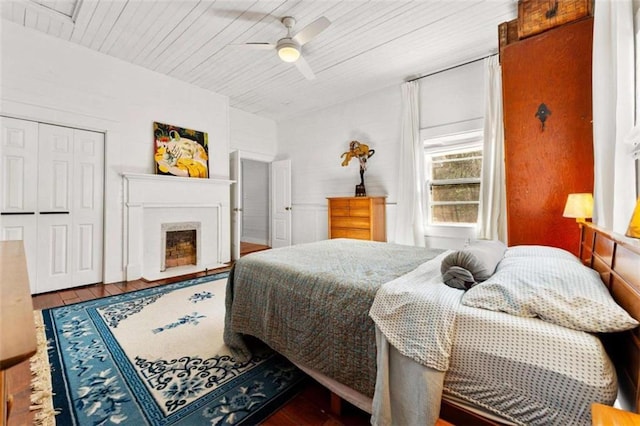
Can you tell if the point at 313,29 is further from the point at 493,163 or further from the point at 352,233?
the point at 352,233

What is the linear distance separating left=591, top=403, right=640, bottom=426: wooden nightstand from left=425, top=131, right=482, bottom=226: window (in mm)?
3388

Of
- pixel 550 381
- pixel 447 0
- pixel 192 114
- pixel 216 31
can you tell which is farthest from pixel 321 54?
pixel 550 381

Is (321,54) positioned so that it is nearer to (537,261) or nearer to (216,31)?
(216,31)

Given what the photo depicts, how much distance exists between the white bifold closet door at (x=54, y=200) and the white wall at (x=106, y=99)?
5.0 inches

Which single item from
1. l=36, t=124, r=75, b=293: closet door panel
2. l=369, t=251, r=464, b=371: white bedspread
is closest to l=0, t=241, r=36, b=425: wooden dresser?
l=369, t=251, r=464, b=371: white bedspread

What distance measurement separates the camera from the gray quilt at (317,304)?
123 centimetres

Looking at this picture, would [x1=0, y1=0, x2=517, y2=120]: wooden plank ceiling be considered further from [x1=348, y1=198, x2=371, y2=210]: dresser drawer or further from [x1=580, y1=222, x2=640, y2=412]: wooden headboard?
[x1=580, y1=222, x2=640, y2=412]: wooden headboard

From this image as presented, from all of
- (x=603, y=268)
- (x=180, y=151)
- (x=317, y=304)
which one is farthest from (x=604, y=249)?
(x=180, y=151)

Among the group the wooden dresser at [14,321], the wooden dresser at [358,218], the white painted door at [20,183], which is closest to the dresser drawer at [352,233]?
the wooden dresser at [358,218]

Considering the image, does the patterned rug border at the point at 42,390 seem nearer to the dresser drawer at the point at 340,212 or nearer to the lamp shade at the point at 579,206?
the lamp shade at the point at 579,206

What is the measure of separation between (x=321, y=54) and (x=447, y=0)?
1.46 metres

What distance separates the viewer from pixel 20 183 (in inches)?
117

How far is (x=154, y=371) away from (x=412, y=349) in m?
1.62

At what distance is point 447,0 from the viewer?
2520 millimetres
